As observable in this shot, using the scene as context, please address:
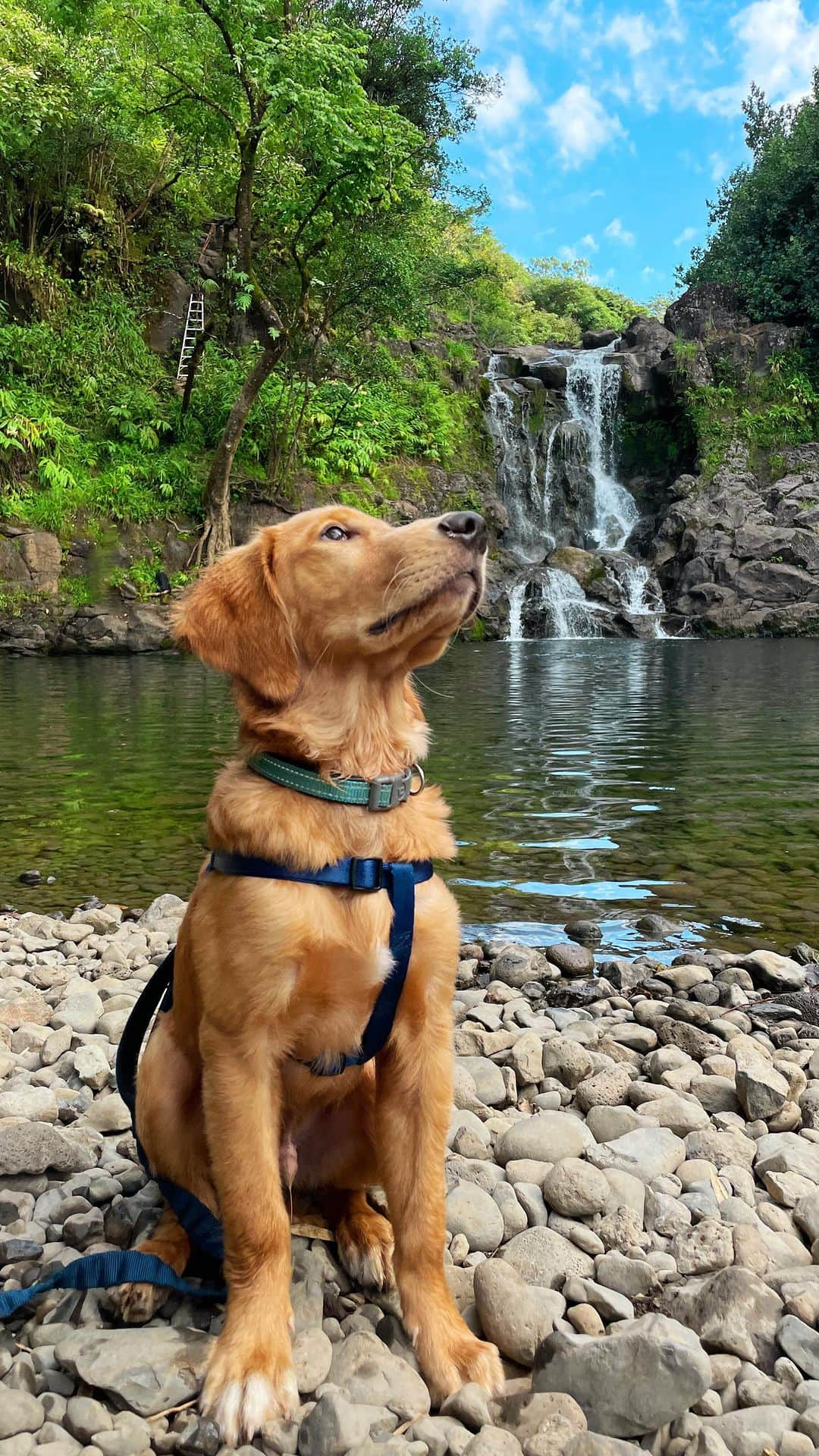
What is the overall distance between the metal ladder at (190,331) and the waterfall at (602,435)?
12.8 meters

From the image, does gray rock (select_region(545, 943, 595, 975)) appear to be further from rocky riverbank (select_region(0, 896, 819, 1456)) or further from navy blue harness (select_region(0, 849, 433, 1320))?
navy blue harness (select_region(0, 849, 433, 1320))

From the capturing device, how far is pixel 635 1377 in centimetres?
181

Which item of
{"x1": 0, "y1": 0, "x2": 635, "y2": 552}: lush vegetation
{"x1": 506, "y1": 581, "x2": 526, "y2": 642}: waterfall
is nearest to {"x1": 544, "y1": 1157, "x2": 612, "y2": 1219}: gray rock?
{"x1": 0, "y1": 0, "x2": 635, "y2": 552}: lush vegetation

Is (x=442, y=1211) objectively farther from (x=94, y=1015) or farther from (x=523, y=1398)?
(x=94, y=1015)

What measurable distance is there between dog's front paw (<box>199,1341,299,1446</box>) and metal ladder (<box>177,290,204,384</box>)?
2905cm

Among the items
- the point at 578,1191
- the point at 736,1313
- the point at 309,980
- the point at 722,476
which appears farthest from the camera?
the point at 722,476

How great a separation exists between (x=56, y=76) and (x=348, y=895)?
30.3 meters

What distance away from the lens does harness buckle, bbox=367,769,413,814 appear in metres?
2.38

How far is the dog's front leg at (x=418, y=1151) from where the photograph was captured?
223 centimetres

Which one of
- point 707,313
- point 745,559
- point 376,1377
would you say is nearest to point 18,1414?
point 376,1377

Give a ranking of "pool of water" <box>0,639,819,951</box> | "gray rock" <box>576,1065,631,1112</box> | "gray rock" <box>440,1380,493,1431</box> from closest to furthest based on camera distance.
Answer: "gray rock" <box>440,1380,493,1431</box>, "gray rock" <box>576,1065,631,1112</box>, "pool of water" <box>0,639,819,951</box>

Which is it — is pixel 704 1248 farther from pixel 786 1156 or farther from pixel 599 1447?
pixel 599 1447

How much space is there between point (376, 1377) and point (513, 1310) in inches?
13.5

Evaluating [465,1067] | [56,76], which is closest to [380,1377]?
[465,1067]
